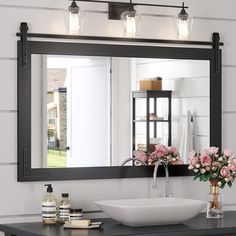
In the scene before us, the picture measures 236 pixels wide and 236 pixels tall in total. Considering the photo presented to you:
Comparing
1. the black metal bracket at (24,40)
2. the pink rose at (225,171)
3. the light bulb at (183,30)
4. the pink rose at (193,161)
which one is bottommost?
the pink rose at (225,171)

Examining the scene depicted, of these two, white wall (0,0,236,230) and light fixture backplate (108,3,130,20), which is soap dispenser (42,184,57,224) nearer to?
white wall (0,0,236,230)

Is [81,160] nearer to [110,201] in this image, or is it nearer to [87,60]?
[110,201]

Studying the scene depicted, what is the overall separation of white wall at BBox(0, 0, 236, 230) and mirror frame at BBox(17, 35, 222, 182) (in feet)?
0.13

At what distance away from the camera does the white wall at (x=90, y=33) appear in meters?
3.66

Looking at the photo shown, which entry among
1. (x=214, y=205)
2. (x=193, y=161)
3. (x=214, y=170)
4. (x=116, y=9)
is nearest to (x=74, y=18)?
(x=116, y=9)

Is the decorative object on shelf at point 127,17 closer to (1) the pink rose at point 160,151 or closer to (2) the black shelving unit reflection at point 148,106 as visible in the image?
(2) the black shelving unit reflection at point 148,106

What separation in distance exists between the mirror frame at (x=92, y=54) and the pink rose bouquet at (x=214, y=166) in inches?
8.1

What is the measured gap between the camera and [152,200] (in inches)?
151

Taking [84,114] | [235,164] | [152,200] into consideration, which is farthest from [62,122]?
[235,164]

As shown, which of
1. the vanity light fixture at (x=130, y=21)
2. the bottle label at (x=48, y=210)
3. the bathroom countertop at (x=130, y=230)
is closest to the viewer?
the bathroom countertop at (x=130, y=230)

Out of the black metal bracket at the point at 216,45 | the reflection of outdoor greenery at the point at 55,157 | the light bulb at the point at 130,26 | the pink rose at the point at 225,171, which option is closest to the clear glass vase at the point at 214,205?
the pink rose at the point at 225,171

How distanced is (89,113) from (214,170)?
2.31 feet

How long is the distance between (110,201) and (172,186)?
0.42 meters

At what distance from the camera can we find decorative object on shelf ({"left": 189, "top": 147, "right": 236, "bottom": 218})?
12.3 ft
